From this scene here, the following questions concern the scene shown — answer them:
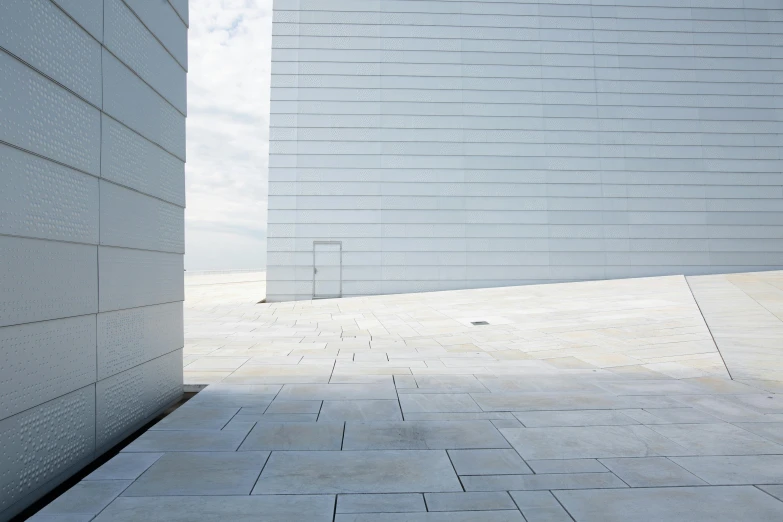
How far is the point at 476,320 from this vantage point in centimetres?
1245

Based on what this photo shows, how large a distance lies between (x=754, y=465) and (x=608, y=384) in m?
2.53

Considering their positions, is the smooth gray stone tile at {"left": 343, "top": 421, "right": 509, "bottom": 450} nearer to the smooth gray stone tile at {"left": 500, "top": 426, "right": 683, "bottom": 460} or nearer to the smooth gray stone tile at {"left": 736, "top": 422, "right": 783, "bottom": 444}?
the smooth gray stone tile at {"left": 500, "top": 426, "right": 683, "bottom": 460}

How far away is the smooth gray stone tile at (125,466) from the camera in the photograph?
129 inches

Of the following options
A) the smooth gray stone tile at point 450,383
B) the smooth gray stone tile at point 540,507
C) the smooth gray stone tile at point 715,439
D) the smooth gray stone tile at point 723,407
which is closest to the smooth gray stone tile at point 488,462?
the smooth gray stone tile at point 540,507

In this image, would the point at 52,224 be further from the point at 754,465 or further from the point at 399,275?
the point at 399,275

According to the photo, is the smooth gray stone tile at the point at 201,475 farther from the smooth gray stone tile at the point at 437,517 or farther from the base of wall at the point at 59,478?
the smooth gray stone tile at the point at 437,517

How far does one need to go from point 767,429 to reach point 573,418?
1518mm

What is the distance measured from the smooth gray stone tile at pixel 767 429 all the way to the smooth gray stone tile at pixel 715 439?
3.1 inches

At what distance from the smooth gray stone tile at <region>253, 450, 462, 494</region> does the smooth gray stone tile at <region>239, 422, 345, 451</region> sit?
0.49 feet

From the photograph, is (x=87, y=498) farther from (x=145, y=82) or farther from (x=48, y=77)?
(x=145, y=82)

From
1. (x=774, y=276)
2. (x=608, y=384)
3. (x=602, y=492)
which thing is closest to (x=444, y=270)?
(x=774, y=276)

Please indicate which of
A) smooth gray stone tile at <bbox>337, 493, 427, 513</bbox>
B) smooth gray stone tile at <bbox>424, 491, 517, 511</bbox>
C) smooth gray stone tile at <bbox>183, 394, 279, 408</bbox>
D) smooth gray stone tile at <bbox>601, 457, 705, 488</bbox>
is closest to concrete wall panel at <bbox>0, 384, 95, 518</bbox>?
smooth gray stone tile at <bbox>183, 394, 279, 408</bbox>

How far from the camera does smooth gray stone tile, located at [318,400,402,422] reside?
4.57 meters

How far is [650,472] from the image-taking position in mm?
3332
